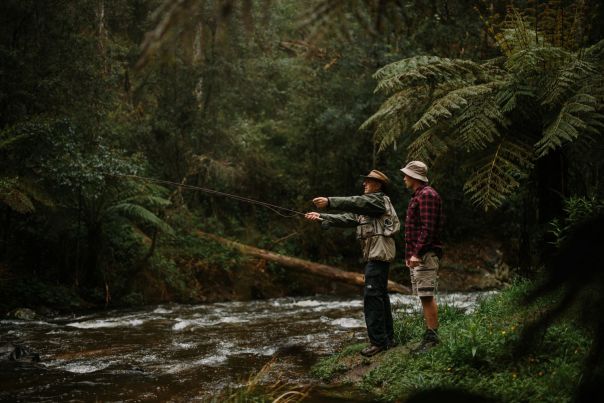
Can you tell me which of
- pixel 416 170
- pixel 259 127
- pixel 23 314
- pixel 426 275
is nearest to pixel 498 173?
pixel 416 170

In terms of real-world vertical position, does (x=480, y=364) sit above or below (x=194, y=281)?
above

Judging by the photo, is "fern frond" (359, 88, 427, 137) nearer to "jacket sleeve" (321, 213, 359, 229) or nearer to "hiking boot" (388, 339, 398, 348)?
"jacket sleeve" (321, 213, 359, 229)

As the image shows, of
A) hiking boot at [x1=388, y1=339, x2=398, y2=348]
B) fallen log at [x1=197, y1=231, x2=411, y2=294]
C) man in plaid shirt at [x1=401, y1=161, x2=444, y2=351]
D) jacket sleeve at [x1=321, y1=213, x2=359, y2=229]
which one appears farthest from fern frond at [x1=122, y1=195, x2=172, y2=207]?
man in plaid shirt at [x1=401, y1=161, x2=444, y2=351]

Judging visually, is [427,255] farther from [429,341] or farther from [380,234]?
[429,341]

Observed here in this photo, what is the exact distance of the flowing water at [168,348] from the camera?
5688 millimetres

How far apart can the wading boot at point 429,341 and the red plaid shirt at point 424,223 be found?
30.4 inches

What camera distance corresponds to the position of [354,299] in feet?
43.6

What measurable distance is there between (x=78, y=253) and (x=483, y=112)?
9.60 m

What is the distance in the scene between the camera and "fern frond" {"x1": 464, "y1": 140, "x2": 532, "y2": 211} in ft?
21.6

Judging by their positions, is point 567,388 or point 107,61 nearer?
point 567,388

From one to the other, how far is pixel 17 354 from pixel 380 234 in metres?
4.54

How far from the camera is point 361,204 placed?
5.89 meters

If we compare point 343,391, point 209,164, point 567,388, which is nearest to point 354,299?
point 209,164

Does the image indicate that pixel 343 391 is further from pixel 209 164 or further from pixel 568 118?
pixel 209 164
